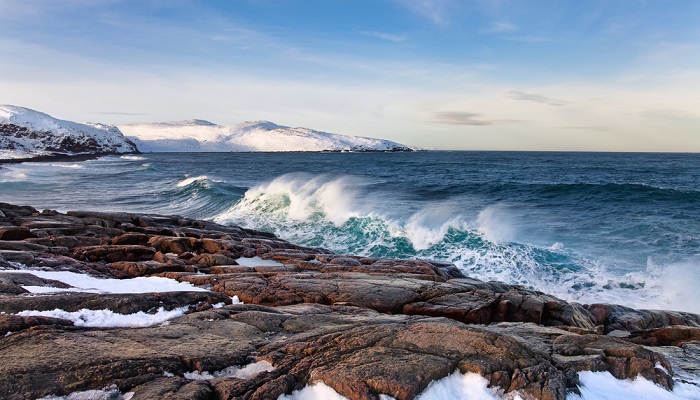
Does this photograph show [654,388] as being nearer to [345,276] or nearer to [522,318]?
[522,318]

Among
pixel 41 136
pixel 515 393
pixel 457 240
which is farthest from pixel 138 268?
pixel 41 136

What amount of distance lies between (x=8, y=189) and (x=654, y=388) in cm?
4439

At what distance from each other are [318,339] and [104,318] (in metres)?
2.81

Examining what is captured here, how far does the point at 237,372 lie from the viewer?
451 cm

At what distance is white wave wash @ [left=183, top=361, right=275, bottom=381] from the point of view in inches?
171

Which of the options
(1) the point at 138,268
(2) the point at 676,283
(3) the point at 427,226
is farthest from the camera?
(3) the point at 427,226

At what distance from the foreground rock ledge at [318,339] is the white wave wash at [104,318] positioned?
145 mm

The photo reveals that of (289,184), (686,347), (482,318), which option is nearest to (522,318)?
(482,318)

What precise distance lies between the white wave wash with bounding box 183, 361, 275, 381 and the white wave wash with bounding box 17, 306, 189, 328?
170cm

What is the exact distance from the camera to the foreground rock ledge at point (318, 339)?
4.11 metres

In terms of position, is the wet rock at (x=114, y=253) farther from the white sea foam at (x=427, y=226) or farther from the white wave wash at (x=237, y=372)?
the white sea foam at (x=427, y=226)

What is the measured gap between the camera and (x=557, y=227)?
22.3 meters

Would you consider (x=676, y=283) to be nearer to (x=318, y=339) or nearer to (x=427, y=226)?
(x=427, y=226)

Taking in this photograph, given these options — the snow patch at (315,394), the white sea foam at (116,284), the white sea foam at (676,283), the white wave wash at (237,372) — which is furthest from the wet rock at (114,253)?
the white sea foam at (676,283)
